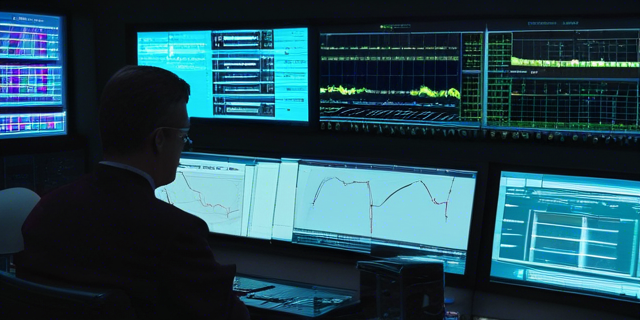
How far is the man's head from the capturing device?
5.21 feet

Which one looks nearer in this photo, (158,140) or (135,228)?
(135,228)

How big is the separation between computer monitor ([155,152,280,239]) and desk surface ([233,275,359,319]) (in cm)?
30

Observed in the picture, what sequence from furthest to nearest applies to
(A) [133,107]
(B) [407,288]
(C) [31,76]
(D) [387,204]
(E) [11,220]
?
(C) [31,76] < (D) [387,204] < (E) [11,220] < (B) [407,288] < (A) [133,107]

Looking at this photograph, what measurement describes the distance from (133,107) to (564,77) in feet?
4.62

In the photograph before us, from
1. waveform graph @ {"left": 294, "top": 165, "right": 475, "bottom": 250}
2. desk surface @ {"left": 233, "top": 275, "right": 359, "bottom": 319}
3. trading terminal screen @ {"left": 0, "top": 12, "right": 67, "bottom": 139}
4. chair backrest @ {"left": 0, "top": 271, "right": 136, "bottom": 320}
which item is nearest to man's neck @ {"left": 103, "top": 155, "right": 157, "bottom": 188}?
chair backrest @ {"left": 0, "top": 271, "right": 136, "bottom": 320}

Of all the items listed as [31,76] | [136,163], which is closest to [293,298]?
[136,163]

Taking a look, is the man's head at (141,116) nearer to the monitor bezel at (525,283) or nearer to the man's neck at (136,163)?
the man's neck at (136,163)

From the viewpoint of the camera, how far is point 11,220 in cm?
213

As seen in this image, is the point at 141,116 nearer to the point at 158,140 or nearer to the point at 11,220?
the point at 158,140

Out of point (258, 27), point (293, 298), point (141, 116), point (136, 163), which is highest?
point (258, 27)

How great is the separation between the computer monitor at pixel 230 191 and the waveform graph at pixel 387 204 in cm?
14

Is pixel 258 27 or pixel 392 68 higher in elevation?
pixel 258 27

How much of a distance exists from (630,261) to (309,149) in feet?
4.08

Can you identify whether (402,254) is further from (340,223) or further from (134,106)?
(134,106)
